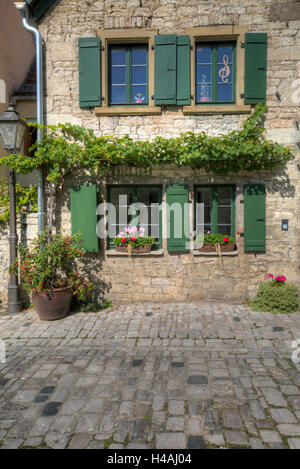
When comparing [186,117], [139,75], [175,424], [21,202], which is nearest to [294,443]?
[175,424]

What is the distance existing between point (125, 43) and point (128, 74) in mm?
589

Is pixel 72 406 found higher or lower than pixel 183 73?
lower

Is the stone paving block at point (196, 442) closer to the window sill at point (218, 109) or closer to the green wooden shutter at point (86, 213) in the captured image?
the green wooden shutter at point (86, 213)

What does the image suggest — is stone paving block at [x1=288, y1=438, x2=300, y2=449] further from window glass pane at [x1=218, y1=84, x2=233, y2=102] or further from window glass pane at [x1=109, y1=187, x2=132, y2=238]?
window glass pane at [x1=218, y1=84, x2=233, y2=102]

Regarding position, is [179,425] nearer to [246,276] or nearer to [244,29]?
[246,276]

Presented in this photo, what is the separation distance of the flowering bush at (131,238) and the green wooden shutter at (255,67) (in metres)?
3.19

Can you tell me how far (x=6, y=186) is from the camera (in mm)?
6797

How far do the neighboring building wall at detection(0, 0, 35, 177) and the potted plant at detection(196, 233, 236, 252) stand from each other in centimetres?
565

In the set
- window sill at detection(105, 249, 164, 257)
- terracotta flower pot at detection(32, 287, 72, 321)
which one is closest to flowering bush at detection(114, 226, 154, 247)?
window sill at detection(105, 249, 164, 257)

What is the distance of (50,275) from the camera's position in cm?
564

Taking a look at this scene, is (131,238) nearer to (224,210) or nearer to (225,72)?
(224,210)

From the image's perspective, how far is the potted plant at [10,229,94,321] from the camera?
5.54 meters

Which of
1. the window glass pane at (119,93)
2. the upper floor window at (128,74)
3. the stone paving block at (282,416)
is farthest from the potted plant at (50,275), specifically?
the stone paving block at (282,416)

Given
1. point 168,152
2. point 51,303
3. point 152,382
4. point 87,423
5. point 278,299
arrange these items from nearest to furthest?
point 87,423 → point 152,382 → point 51,303 → point 278,299 → point 168,152
